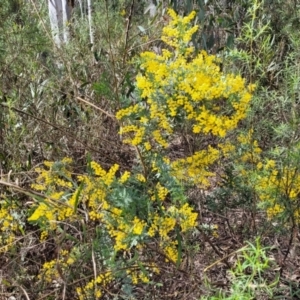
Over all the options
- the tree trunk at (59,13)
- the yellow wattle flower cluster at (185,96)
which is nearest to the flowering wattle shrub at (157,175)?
the yellow wattle flower cluster at (185,96)

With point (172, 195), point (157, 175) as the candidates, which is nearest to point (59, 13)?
point (157, 175)

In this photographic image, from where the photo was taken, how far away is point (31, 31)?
128 inches

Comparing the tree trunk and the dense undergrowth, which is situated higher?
the tree trunk

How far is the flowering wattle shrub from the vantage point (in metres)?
1.83

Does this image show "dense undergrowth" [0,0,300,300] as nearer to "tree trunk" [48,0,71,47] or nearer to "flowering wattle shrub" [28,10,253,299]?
"flowering wattle shrub" [28,10,253,299]

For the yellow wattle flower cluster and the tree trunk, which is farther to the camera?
the tree trunk

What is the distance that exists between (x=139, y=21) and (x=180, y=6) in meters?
1.48

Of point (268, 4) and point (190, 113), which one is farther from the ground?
point (268, 4)

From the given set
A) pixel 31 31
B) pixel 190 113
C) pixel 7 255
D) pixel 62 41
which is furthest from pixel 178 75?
pixel 62 41

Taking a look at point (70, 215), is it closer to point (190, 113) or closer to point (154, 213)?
point (154, 213)

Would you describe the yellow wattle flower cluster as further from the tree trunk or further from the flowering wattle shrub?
the tree trunk

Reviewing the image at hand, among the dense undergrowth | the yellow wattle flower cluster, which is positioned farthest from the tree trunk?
the yellow wattle flower cluster

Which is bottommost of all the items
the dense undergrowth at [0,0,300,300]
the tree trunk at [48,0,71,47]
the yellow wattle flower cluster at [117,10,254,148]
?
the dense undergrowth at [0,0,300,300]

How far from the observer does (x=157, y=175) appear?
2.02 m
